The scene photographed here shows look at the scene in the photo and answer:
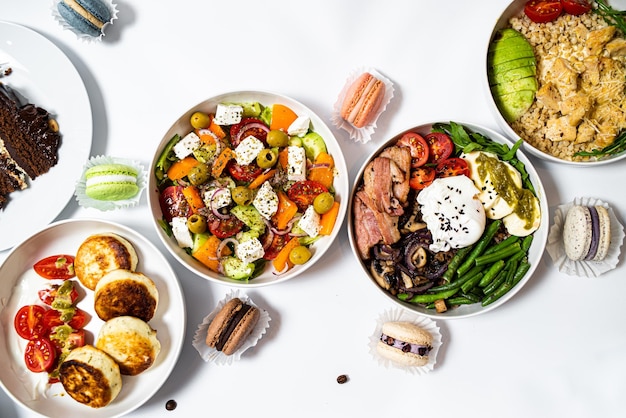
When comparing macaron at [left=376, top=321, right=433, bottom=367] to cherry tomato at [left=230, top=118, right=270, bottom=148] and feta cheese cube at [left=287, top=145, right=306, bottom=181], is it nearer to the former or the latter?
feta cheese cube at [left=287, top=145, right=306, bottom=181]

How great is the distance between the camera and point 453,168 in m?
2.85

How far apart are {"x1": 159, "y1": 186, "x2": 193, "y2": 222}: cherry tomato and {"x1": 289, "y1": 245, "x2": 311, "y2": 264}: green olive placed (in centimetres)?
65

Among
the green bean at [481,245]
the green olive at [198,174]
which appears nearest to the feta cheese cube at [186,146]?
the green olive at [198,174]

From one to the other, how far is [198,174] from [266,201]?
0.42m

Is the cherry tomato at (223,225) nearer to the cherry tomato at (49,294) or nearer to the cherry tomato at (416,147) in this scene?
the cherry tomato at (49,294)

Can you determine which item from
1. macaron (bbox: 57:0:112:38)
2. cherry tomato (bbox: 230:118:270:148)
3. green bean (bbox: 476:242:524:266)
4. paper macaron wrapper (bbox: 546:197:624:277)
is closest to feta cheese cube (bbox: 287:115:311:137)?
cherry tomato (bbox: 230:118:270:148)

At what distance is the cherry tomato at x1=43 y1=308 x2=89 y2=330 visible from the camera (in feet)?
9.84

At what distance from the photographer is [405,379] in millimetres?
3160

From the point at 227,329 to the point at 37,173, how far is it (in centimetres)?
153

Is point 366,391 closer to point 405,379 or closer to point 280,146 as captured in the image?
point 405,379

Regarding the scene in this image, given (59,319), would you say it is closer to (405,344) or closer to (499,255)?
(405,344)

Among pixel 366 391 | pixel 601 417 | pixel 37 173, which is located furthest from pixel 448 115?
pixel 37 173

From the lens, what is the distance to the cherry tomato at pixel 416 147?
286 cm

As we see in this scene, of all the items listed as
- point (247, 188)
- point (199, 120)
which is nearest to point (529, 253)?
point (247, 188)
